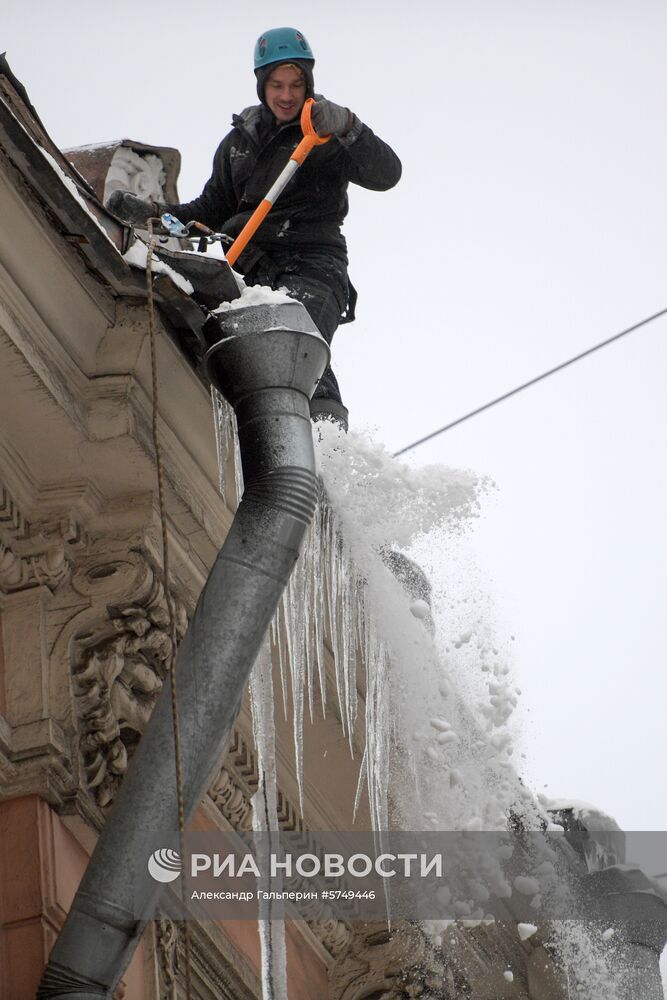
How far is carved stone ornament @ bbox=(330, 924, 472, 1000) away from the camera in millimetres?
7203

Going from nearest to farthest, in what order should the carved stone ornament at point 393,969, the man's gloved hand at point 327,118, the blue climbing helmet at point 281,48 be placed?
1. the man's gloved hand at point 327,118
2. the blue climbing helmet at point 281,48
3. the carved stone ornament at point 393,969

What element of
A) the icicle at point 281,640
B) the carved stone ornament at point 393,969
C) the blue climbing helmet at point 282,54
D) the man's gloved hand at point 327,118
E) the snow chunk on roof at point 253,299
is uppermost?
the blue climbing helmet at point 282,54

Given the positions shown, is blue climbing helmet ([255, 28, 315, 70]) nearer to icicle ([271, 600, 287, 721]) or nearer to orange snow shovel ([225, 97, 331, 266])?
orange snow shovel ([225, 97, 331, 266])

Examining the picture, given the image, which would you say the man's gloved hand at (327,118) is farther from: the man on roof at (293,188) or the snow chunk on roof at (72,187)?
the snow chunk on roof at (72,187)

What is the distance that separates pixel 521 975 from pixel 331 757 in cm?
159

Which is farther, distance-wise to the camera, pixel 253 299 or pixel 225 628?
pixel 253 299

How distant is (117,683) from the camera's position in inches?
223

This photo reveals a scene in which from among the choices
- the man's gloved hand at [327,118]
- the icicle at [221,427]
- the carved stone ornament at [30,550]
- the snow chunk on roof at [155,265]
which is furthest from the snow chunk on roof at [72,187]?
the man's gloved hand at [327,118]

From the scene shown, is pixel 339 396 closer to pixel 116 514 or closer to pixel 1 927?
pixel 116 514

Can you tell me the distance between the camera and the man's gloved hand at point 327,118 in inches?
232

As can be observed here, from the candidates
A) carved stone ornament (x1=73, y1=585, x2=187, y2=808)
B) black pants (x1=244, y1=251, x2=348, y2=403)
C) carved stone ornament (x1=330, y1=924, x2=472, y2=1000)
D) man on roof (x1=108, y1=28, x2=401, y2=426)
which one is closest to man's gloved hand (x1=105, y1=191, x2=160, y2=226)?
man on roof (x1=108, y1=28, x2=401, y2=426)

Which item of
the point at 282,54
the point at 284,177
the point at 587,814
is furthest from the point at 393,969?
the point at 282,54

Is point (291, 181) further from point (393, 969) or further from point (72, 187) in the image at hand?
point (393, 969)

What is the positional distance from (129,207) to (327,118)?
2.53ft
